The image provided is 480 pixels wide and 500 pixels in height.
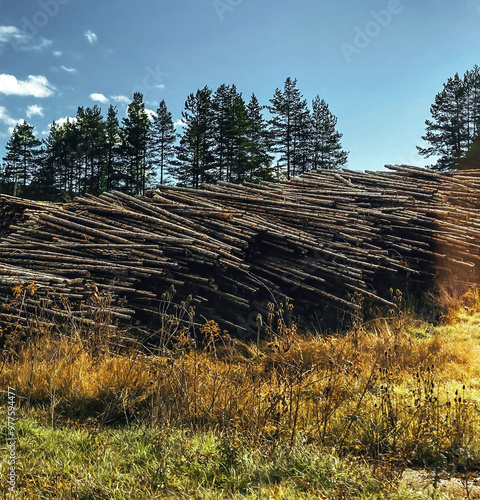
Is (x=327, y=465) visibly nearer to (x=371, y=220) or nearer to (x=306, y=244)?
(x=306, y=244)

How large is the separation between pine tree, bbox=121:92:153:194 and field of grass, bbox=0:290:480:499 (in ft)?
130

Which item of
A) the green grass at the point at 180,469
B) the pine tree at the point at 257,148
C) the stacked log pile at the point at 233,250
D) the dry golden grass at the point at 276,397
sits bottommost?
the green grass at the point at 180,469

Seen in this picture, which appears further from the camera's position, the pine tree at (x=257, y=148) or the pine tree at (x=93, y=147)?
the pine tree at (x=93, y=147)

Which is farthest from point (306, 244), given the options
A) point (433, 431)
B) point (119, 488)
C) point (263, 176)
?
point (263, 176)

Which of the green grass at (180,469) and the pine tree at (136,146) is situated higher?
the pine tree at (136,146)

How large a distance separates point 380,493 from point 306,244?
6.08m

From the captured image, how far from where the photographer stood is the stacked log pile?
7.00 meters

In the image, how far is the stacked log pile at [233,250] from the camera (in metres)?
7.00

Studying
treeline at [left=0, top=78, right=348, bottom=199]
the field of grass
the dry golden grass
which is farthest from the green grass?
treeline at [left=0, top=78, right=348, bottom=199]

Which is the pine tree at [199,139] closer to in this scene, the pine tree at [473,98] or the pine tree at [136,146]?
the pine tree at [136,146]

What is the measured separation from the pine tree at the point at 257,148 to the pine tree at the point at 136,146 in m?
10.7

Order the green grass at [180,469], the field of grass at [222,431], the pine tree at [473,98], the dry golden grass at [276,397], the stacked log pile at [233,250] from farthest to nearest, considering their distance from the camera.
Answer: the pine tree at [473,98], the stacked log pile at [233,250], the dry golden grass at [276,397], the field of grass at [222,431], the green grass at [180,469]

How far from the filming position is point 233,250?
8086 mm

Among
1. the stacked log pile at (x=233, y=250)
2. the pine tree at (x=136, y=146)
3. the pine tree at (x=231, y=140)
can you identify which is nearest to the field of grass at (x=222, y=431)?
the stacked log pile at (x=233, y=250)
